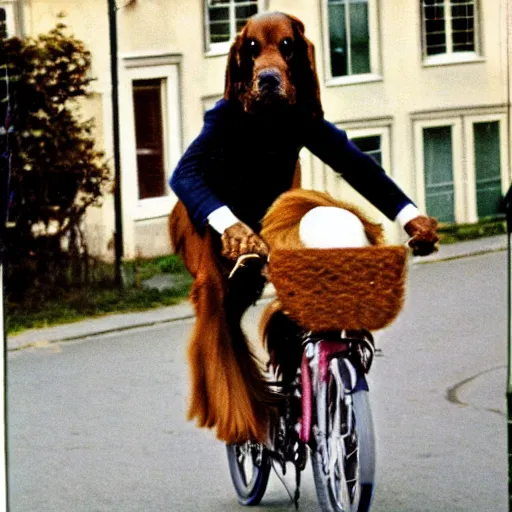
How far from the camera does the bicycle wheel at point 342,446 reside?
709 centimetres

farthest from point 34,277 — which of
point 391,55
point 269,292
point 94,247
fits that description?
point 391,55

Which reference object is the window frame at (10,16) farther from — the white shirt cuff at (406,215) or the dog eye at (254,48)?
the white shirt cuff at (406,215)

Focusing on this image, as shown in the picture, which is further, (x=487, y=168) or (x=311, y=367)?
(x=487, y=168)

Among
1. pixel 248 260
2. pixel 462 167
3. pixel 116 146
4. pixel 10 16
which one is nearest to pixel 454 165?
pixel 462 167

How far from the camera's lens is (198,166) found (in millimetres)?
7355

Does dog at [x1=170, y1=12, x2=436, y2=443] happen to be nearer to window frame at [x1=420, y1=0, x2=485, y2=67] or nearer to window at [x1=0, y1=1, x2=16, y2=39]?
window frame at [x1=420, y1=0, x2=485, y2=67]

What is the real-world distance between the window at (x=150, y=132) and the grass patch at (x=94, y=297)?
0.21m

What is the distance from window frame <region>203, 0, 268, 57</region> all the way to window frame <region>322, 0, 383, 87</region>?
20cm

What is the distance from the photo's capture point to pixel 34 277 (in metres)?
7.54

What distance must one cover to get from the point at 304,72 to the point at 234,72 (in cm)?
19

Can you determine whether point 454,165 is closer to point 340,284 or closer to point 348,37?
point 348,37

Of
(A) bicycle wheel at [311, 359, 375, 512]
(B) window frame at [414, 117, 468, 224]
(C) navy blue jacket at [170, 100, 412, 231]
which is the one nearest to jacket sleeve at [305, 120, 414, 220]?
(C) navy blue jacket at [170, 100, 412, 231]

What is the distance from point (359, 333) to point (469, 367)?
2.41ft

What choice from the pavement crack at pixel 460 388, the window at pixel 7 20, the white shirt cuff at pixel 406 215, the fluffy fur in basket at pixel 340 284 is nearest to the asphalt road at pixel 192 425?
the pavement crack at pixel 460 388
